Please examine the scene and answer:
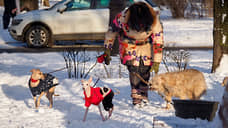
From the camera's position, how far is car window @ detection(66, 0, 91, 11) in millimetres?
12945

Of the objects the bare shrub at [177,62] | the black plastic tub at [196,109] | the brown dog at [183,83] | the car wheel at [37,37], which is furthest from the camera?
the car wheel at [37,37]

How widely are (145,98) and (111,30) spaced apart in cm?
118

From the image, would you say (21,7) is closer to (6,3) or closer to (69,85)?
(6,3)

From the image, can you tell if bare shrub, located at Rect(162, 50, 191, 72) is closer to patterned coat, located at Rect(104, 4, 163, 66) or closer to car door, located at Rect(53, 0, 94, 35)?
patterned coat, located at Rect(104, 4, 163, 66)

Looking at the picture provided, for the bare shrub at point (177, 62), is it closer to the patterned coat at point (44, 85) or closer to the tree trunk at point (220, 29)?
the tree trunk at point (220, 29)

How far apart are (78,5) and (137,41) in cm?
760

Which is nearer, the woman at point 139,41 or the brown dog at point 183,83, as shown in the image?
the brown dog at point 183,83

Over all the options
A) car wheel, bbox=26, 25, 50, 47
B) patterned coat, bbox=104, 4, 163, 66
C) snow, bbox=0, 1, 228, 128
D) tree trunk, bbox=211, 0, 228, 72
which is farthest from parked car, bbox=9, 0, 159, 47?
patterned coat, bbox=104, 4, 163, 66

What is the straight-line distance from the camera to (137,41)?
5770 mm

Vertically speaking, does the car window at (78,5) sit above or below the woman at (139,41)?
above

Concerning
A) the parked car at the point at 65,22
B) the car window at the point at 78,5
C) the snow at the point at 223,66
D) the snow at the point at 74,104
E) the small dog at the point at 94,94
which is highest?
the car window at the point at 78,5

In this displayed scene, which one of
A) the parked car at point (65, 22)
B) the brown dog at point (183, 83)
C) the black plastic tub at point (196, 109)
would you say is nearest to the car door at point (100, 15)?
the parked car at point (65, 22)

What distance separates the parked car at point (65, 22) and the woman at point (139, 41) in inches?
282

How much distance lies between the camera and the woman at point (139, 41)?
18.3 feet
